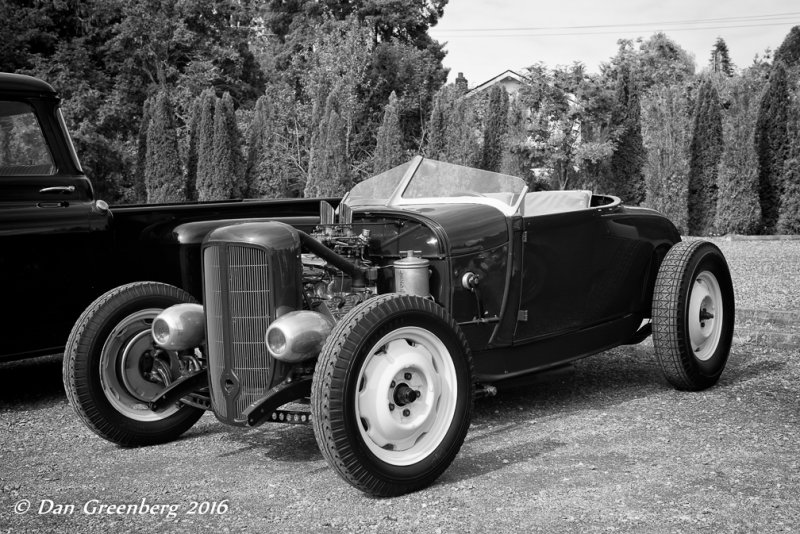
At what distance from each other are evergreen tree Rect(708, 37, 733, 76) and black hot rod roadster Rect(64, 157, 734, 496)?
196ft

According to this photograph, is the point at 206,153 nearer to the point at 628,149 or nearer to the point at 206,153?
the point at 206,153

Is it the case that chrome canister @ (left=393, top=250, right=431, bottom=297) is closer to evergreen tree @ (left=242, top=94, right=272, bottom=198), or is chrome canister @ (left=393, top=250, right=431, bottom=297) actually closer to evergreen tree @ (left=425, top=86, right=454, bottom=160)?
evergreen tree @ (left=425, top=86, right=454, bottom=160)

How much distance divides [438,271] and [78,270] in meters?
2.57

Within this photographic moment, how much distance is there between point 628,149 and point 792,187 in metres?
4.26

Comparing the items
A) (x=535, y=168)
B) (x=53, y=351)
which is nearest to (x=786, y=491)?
(x=53, y=351)

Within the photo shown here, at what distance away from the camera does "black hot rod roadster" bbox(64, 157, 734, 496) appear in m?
3.51

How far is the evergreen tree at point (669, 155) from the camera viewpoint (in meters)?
20.5

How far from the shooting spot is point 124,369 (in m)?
4.33

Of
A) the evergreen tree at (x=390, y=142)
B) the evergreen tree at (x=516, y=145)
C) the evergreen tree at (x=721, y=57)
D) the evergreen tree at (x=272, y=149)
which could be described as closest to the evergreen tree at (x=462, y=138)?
the evergreen tree at (x=516, y=145)

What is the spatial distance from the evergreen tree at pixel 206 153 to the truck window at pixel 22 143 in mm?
17863

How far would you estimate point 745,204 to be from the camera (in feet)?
63.5

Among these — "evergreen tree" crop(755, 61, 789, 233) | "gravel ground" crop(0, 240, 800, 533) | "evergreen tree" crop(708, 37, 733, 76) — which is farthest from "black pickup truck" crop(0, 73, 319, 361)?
"evergreen tree" crop(708, 37, 733, 76)

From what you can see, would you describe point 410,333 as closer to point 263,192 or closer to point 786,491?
point 786,491

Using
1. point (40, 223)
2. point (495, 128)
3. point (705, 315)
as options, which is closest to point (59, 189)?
point (40, 223)
